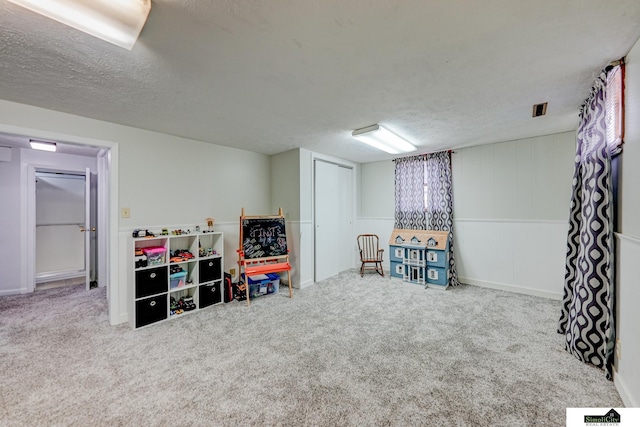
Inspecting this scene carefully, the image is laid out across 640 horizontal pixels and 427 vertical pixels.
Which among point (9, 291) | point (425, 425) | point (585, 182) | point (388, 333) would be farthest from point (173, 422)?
point (9, 291)

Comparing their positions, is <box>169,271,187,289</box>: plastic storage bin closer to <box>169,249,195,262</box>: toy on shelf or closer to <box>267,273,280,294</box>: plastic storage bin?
<box>169,249,195,262</box>: toy on shelf

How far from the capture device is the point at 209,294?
11.3 feet

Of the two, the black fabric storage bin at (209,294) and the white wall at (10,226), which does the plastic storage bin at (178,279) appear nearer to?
the black fabric storage bin at (209,294)

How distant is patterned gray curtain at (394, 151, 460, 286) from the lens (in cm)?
441

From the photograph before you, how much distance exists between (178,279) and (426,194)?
14.1 ft

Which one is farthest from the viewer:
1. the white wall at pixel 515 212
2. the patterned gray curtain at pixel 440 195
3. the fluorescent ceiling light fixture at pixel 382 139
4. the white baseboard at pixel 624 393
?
the patterned gray curtain at pixel 440 195

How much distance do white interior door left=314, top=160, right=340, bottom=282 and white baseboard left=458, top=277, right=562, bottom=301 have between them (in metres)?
2.32

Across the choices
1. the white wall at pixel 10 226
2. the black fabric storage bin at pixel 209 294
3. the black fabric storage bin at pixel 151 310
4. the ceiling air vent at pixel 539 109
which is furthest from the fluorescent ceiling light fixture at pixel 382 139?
Result: the white wall at pixel 10 226

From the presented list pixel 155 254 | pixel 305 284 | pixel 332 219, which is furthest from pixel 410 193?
Result: pixel 155 254

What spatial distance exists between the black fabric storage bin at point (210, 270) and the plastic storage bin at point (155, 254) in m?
0.47

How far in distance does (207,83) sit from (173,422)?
7.96ft

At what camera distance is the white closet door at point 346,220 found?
5316mm

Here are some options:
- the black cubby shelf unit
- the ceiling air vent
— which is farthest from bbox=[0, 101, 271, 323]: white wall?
the ceiling air vent

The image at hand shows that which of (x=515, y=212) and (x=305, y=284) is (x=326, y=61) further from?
(x=515, y=212)
